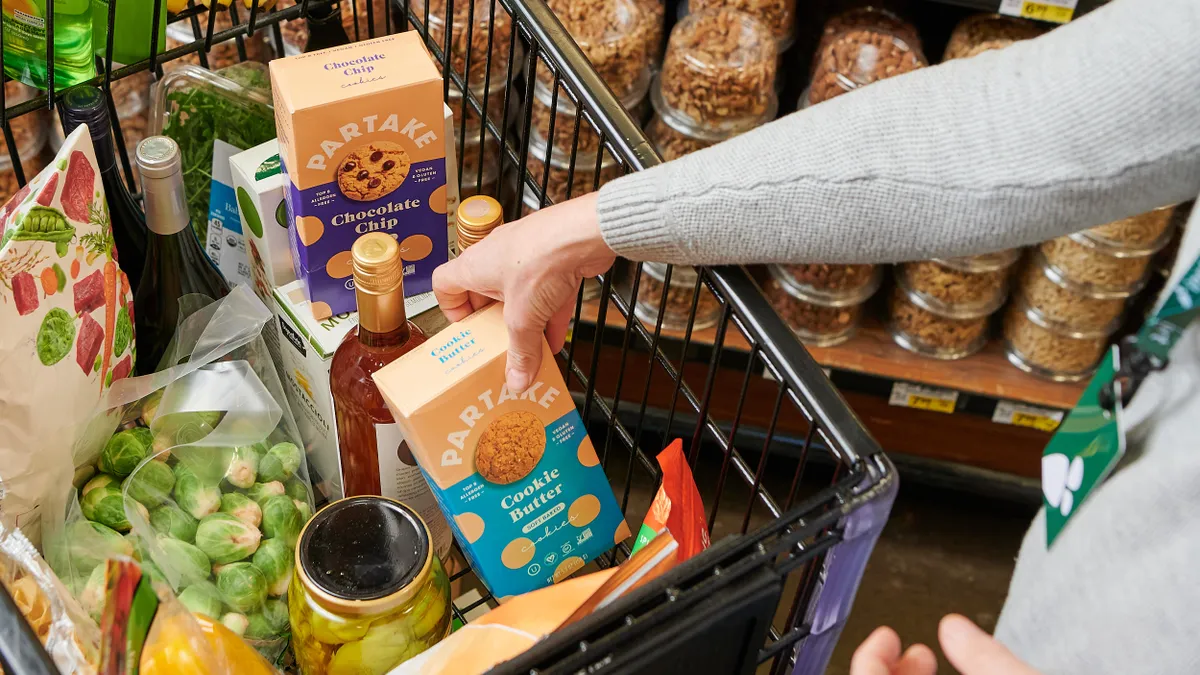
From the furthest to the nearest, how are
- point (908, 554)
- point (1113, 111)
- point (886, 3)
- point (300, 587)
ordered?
point (908, 554)
point (886, 3)
point (300, 587)
point (1113, 111)

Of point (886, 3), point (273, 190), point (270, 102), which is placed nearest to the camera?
point (273, 190)

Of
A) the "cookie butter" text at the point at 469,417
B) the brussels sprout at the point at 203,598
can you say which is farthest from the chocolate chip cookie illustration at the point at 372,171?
the brussels sprout at the point at 203,598

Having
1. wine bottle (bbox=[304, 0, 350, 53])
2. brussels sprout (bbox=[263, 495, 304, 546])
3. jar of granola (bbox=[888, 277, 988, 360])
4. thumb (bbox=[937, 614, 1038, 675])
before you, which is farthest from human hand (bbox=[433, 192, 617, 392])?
jar of granola (bbox=[888, 277, 988, 360])

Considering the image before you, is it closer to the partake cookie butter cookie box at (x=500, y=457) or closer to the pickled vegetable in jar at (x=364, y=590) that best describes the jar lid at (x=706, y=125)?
the partake cookie butter cookie box at (x=500, y=457)

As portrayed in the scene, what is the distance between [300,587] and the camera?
78 centimetres

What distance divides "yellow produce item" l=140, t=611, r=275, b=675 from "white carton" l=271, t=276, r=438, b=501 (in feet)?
0.76

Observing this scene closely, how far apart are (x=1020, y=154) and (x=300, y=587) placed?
22.6 inches

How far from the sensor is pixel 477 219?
2.67 feet

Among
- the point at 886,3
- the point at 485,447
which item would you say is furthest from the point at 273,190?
the point at 886,3

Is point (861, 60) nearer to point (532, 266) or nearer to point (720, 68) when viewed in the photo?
point (720, 68)

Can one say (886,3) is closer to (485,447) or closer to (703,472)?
(703,472)

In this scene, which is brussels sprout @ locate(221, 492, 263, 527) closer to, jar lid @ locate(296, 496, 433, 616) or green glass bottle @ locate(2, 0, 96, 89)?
jar lid @ locate(296, 496, 433, 616)

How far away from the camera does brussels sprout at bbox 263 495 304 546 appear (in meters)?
0.86

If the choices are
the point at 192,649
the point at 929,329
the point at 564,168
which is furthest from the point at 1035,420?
the point at 192,649
